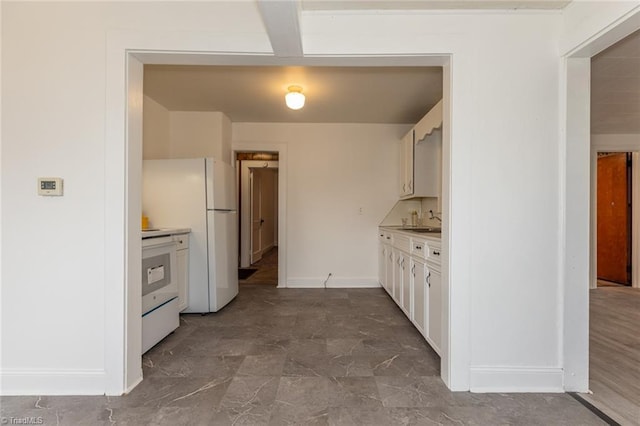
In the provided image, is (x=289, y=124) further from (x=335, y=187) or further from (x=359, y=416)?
(x=359, y=416)

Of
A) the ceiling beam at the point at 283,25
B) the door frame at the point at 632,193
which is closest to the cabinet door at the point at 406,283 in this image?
the ceiling beam at the point at 283,25

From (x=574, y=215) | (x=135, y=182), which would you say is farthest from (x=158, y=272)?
(x=574, y=215)

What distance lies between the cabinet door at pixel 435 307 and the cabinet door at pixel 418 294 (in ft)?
0.31

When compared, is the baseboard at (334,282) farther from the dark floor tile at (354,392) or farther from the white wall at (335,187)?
the dark floor tile at (354,392)

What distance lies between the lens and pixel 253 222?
6516 mm

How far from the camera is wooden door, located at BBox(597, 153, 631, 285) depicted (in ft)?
15.0

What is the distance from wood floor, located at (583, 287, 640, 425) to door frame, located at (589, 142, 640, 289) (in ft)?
2.53

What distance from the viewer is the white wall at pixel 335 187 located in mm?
4207

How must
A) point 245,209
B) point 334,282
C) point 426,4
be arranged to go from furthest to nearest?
point 245,209 < point 334,282 < point 426,4

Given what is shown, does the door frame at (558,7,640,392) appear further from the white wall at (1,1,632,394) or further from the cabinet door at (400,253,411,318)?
the cabinet door at (400,253,411,318)

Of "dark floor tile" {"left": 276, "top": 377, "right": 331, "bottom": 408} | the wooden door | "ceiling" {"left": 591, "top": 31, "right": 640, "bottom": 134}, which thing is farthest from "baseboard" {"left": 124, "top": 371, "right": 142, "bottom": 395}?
the wooden door

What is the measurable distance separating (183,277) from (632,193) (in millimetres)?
6351

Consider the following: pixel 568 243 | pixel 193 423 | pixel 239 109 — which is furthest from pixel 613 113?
pixel 193 423

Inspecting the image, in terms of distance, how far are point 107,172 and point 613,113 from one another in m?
5.10
